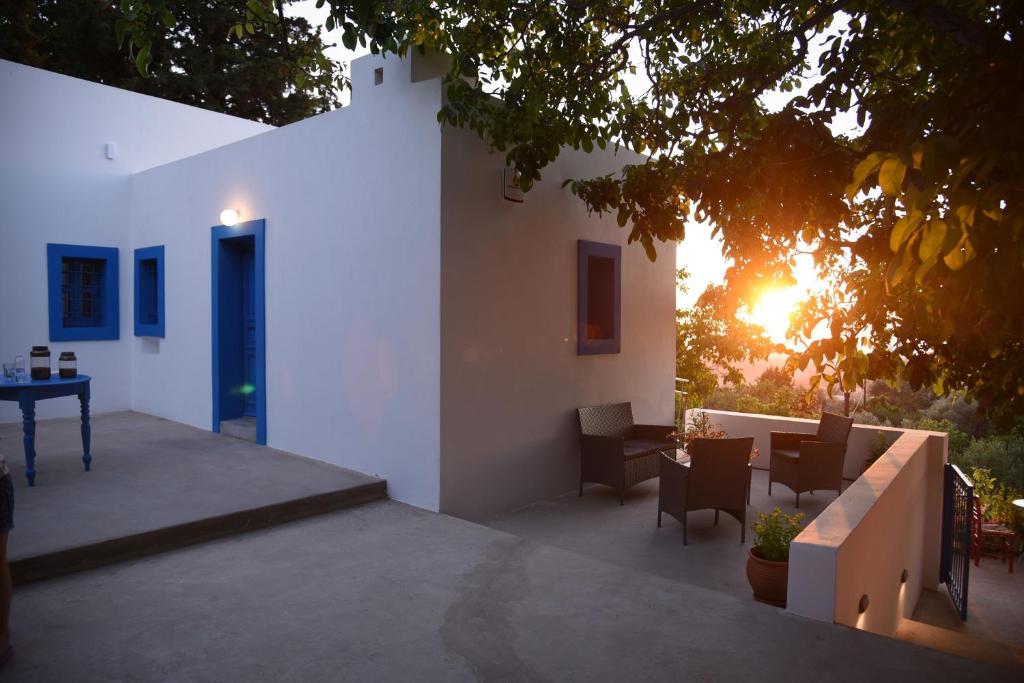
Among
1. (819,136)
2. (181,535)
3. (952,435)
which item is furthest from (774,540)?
(952,435)

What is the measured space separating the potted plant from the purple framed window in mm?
3120

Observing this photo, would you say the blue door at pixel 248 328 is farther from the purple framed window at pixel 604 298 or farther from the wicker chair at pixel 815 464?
the wicker chair at pixel 815 464

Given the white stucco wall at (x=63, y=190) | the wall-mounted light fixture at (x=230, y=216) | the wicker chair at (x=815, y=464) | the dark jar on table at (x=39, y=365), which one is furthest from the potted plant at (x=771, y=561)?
the white stucco wall at (x=63, y=190)

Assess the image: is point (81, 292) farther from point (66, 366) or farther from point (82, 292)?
point (66, 366)

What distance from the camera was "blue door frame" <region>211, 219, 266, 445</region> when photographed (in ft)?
23.8

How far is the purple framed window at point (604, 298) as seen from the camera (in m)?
6.85

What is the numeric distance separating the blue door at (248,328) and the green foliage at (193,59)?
35.2ft

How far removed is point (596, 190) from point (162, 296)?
5696 millimetres

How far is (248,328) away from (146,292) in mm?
2583

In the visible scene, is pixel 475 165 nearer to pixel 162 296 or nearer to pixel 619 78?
pixel 619 78

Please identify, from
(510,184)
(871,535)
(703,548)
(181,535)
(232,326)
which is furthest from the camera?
(232,326)

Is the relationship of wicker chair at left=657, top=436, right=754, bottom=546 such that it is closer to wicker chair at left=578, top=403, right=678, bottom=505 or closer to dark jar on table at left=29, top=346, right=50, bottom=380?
wicker chair at left=578, top=403, right=678, bottom=505

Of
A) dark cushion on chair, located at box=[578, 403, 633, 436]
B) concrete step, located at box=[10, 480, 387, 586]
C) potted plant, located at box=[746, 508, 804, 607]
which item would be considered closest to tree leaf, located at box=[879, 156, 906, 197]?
potted plant, located at box=[746, 508, 804, 607]

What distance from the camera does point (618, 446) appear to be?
611cm
